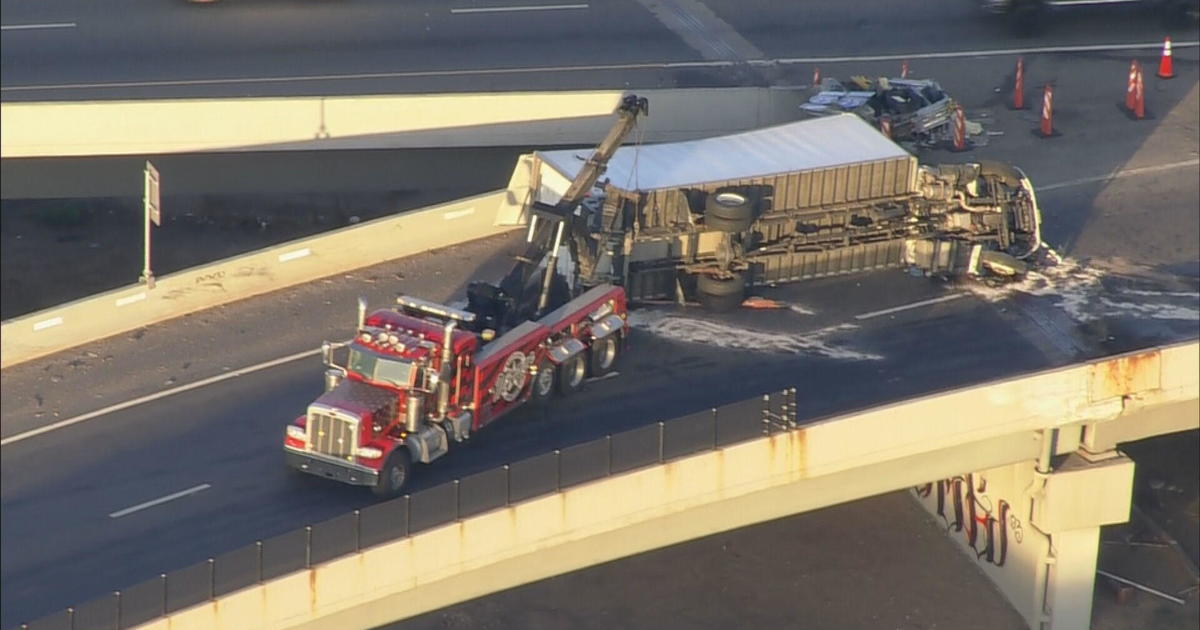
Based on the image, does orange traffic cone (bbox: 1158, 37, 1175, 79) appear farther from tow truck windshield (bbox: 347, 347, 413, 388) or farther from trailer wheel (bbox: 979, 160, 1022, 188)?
tow truck windshield (bbox: 347, 347, 413, 388)

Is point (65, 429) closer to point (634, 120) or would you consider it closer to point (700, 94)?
point (634, 120)

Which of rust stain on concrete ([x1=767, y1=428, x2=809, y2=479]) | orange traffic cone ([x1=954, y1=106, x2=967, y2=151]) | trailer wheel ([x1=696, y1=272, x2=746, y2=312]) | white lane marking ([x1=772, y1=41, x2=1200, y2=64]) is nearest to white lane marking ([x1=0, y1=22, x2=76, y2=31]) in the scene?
white lane marking ([x1=772, y1=41, x2=1200, y2=64])

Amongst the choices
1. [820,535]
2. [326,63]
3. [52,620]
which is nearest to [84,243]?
[326,63]

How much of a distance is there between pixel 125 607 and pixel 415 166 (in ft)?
56.4

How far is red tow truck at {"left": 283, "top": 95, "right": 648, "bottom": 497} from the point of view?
2711 cm

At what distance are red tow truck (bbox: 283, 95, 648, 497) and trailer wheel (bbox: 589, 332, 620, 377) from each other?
2cm

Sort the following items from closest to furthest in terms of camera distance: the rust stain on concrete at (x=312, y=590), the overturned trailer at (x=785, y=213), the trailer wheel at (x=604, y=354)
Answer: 1. the rust stain on concrete at (x=312, y=590)
2. the trailer wheel at (x=604, y=354)
3. the overturned trailer at (x=785, y=213)

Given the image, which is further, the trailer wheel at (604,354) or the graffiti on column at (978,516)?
the graffiti on column at (978,516)

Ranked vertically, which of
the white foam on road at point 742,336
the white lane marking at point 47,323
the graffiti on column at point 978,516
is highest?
the white foam on road at point 742,336

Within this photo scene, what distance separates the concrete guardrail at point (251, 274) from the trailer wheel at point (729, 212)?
362 cm

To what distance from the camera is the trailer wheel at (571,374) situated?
2947 centimetres

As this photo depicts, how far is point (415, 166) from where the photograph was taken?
1572 inches

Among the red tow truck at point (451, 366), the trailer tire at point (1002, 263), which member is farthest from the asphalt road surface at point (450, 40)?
the red tow truck at point (451, 366)

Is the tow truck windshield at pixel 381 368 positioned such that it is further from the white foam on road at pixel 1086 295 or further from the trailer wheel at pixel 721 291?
the white foam on road at pixel 1086 295
